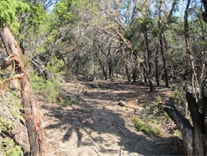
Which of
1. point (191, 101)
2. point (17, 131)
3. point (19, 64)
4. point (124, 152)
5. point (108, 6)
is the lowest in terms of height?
point (124, 152)

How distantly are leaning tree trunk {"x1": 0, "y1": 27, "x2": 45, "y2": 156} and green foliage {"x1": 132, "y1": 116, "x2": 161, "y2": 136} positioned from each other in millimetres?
4668

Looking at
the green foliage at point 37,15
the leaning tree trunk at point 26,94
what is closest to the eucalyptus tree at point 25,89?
the leaning tree trunk at point 26,94

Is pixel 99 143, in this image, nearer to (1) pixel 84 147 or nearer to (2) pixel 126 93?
(1) pixel 84 147

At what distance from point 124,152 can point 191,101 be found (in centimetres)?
303

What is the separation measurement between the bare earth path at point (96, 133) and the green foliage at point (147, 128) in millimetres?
217

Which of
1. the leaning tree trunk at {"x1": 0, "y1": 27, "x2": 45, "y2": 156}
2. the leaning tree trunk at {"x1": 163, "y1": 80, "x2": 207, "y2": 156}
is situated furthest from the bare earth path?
the leaning tree trunk at {"x1": 163, "y1": 80, "x2": 207, "y2": 156}

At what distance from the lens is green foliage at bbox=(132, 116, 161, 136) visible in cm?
1220

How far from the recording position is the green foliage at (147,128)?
12.2 metres

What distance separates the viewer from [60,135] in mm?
11227

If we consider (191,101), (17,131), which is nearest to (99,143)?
(17,131)

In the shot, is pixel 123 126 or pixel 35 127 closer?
pixel 35 127

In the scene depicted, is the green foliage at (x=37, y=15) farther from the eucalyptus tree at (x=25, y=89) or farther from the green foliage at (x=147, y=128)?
the green foliage at (x=147, y=128)

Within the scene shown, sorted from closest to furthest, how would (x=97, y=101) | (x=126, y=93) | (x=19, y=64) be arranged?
1. (x=19, y=64)
2. (x=97, y=101)
3. (x=126, y=93)

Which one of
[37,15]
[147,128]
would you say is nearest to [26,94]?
[37,15]
